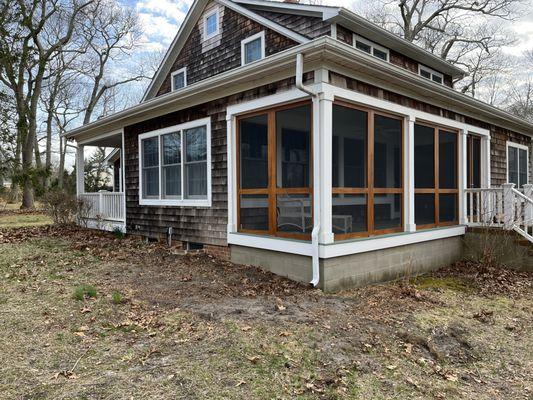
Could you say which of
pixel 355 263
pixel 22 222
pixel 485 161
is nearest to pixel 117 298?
→ pixel 355 263

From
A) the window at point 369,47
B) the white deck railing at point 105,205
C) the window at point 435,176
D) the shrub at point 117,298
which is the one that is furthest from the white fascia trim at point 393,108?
the white deck railing at point 105,205

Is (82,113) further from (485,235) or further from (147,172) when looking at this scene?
(485,235)

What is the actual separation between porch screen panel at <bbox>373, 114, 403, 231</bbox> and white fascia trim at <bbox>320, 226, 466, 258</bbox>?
0.26 m

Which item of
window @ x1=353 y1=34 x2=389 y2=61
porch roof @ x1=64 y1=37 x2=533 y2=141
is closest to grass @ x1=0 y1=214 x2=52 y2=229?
porch roof @ x1=64 y1=37 x2=533 y2=141

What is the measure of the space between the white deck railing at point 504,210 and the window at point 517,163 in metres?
2.79

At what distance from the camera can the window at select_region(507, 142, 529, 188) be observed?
38.2 feet

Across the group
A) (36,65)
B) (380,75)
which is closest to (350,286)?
(380,75)

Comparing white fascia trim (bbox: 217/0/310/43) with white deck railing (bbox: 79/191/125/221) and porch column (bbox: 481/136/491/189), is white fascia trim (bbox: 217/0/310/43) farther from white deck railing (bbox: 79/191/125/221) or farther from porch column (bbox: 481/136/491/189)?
white deck railing (bbox: 79/191/125/221)

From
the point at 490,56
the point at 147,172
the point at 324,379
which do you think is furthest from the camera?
the point at 490,56

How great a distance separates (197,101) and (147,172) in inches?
105

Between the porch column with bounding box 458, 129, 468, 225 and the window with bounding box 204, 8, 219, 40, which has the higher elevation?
the window with bounding box 204, 8, 219, 40

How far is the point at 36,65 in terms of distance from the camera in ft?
79.7

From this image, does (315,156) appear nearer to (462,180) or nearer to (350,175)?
(350,175)

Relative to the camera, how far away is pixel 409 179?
7359 millimetres
